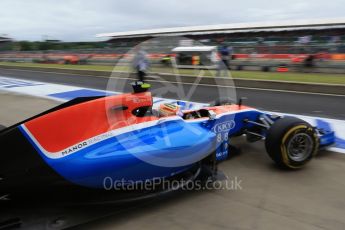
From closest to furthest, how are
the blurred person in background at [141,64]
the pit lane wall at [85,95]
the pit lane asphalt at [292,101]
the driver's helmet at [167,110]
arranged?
the driver's helmet at [167,110] → the blurred person in background at [141,64] → the pit lane wall at [85,95] → the pit lane asphalt at [292,101]

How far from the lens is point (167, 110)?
4039mm

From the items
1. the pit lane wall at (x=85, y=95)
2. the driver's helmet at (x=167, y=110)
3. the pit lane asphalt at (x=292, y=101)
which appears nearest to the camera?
the driver's helmet at (x=167, y=110)

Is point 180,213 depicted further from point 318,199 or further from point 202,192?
point 318,199

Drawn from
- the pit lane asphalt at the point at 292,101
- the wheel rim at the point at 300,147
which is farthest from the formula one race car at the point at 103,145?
the pit lane asphalt at the point at 292,101

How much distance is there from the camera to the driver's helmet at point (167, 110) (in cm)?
400

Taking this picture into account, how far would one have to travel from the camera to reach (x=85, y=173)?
308 centimetres

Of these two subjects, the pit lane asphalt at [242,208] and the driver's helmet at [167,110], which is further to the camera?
the driver's helmet at [167,110]

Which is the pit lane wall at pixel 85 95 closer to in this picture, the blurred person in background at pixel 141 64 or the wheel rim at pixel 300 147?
the blurred person in background at pixel 141 64

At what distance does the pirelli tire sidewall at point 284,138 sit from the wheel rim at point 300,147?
0.09ft

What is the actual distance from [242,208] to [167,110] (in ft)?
4.41

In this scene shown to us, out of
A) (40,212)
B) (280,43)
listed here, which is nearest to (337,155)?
(40,212)

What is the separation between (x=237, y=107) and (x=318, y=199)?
1605 millimetres

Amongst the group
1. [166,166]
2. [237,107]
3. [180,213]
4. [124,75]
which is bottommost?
[180,213]

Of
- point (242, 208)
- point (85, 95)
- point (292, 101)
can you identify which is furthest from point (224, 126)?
point (85, 95)
